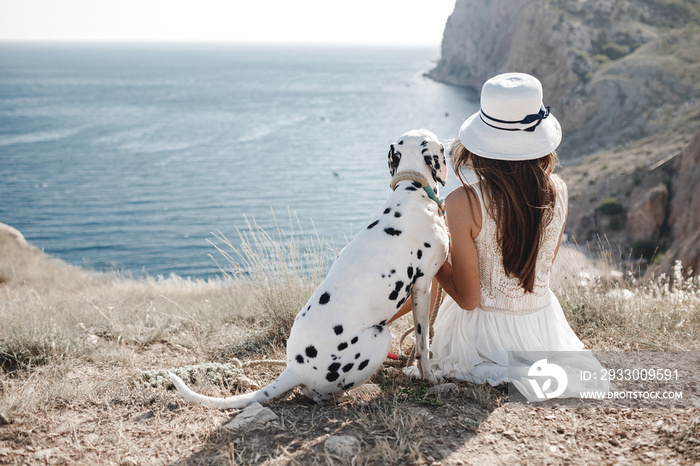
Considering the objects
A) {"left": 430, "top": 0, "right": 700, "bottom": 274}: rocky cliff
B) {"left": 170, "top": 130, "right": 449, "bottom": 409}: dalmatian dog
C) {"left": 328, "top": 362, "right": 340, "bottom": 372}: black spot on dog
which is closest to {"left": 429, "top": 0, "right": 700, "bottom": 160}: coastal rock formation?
{"left": 430, "top": 0, "right": 700, "bottom": 274}: rocky cliff

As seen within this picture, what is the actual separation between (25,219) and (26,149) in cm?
2461

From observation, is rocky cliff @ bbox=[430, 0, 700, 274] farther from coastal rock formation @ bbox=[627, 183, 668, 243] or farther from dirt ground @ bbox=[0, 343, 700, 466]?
dirt ground @ bbox=[0, 343, 700, 466]

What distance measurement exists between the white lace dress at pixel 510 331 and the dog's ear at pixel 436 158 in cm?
46

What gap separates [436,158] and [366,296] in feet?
3.50

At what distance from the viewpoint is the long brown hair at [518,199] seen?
3221mm

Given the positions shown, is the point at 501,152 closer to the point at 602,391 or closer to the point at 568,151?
the point at 602,391

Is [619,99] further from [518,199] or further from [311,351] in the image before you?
[311,351]

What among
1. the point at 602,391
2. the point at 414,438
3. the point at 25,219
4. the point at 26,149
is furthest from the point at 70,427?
the point at 26,149

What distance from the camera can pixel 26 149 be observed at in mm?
58531

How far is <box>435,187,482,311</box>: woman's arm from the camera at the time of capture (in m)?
3.28

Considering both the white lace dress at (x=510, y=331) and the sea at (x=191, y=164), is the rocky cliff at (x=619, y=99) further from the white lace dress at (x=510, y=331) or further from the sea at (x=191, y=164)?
the white lace dress at (x=510, y=331)

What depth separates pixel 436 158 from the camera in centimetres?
339

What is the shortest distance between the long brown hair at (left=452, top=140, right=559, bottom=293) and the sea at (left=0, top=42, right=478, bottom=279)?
558 cm

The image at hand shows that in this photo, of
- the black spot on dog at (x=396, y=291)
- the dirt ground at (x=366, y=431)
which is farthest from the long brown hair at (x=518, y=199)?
the dirt ground at (x=366, y=431)
